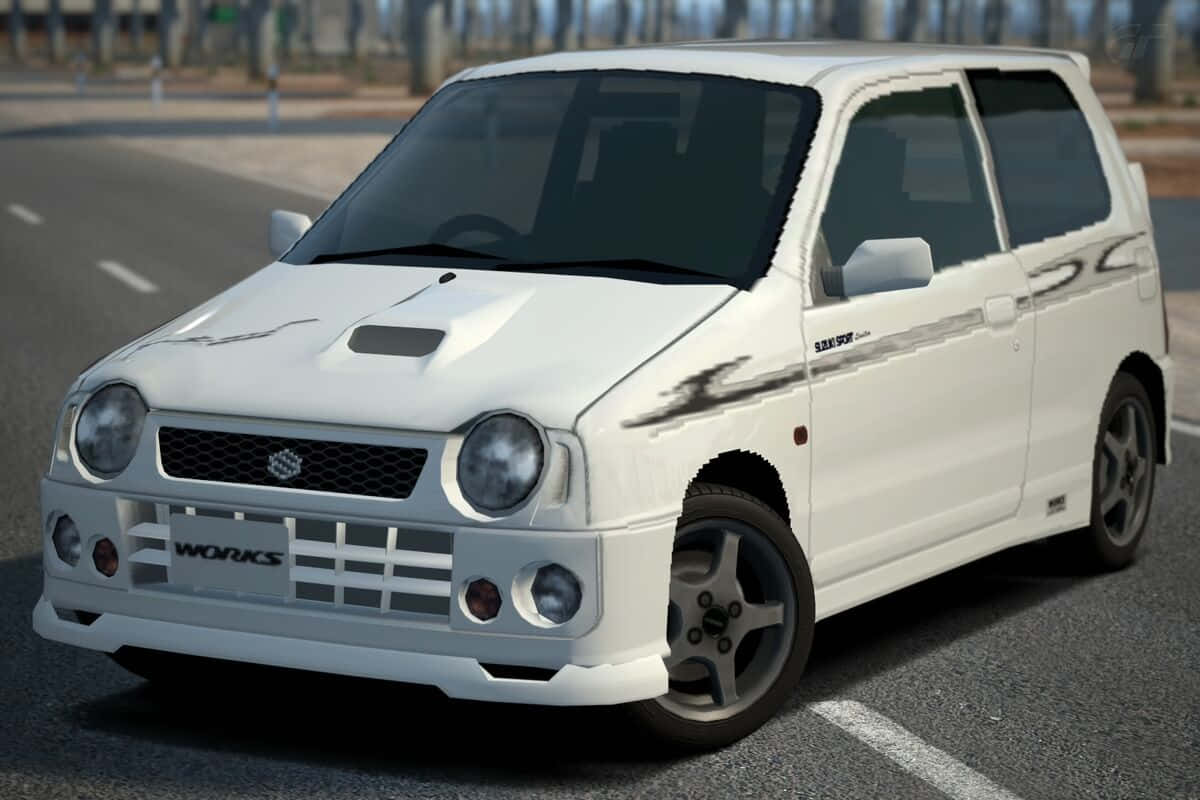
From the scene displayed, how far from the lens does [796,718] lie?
5.58 m

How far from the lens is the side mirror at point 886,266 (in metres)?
5.55

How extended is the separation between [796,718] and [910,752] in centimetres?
39

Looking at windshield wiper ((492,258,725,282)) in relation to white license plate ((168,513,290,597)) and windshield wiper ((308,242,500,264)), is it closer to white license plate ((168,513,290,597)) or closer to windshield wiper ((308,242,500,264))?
windshield wiper ((308,242,500,264))

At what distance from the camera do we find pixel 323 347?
5227mm

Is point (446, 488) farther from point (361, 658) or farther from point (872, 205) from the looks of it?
point (872, 205)

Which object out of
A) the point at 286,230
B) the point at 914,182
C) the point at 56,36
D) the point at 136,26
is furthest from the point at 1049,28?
the point at 286,230

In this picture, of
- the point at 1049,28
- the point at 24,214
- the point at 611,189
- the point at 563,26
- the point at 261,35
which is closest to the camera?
the point at 611,189

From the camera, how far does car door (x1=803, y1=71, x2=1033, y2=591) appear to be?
5.63 meters

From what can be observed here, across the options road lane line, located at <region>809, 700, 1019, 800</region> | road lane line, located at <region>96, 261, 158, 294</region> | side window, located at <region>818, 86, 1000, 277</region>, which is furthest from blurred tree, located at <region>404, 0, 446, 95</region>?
road lane line, located at <region>809, 700, 1019, 800</region>

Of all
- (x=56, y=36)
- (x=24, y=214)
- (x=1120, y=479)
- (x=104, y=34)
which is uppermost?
(x=1120, y=479)

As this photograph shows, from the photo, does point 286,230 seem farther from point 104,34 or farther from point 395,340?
point 104,34

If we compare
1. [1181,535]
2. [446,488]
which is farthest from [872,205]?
[1181,535]

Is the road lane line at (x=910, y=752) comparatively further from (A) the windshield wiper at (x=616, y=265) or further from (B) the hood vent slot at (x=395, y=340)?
(B) the hood vent slot at (x=395, y=340)

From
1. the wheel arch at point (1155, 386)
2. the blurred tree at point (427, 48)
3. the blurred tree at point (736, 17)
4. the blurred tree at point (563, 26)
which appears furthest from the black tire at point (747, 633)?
the blurred tree at point (563, 26)
